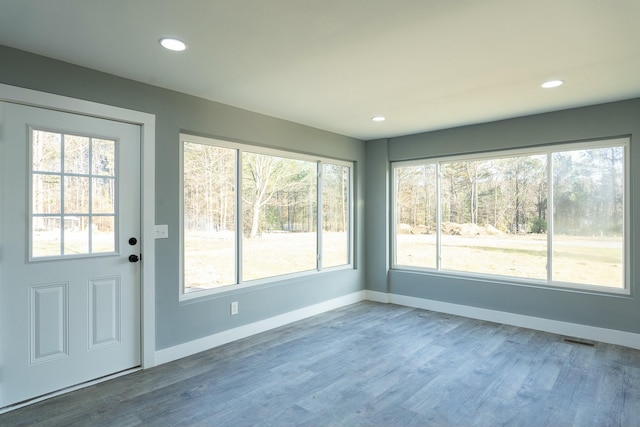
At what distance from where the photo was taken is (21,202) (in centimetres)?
257

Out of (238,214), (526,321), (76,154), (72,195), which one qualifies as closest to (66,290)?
(72,195)

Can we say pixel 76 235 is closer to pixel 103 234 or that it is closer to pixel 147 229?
pixel 103 234

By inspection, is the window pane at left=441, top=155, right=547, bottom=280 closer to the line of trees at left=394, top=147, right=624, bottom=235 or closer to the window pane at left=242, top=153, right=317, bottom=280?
the line of trees at left=394, top=147, right=624, bottom=235

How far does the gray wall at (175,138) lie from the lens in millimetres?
2695

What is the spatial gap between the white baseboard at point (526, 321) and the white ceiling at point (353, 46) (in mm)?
2422

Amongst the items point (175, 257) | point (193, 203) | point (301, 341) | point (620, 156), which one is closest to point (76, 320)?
point (175, 257)

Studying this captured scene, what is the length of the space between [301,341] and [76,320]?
205 cm

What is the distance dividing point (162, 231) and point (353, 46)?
2.27 metres

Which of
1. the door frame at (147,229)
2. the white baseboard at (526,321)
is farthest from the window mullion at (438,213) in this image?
the door frame at (147,229)

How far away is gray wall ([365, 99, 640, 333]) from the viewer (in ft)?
12.2

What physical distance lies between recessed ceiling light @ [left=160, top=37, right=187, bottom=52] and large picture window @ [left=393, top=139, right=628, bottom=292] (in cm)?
377

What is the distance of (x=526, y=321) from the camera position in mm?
4285

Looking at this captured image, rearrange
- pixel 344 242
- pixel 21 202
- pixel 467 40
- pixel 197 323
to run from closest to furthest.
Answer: pixel 467 40 → pixel 21 202 → pixel 197 323 → pixel 344 242

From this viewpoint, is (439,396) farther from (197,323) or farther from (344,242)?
(344,242)
